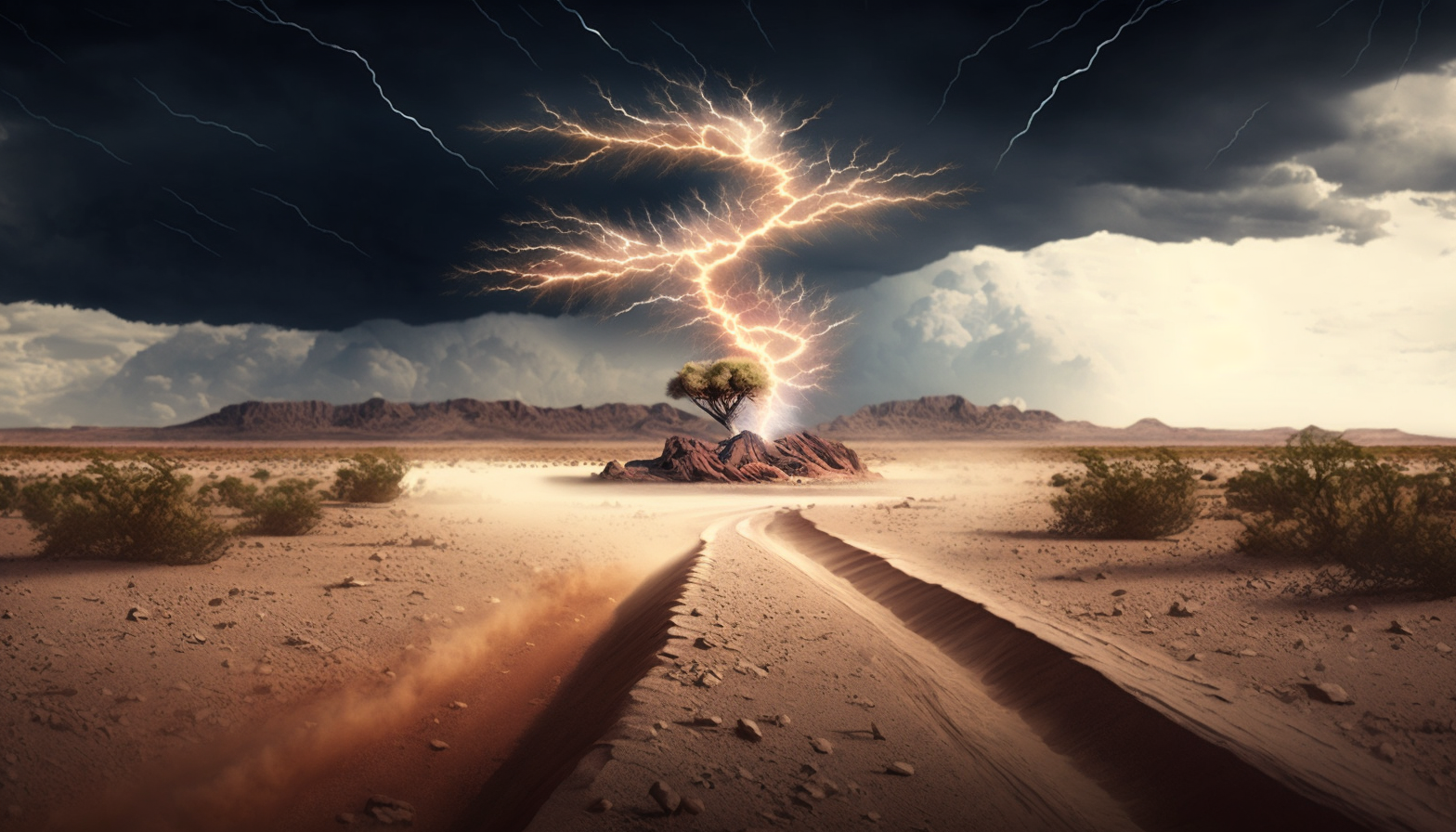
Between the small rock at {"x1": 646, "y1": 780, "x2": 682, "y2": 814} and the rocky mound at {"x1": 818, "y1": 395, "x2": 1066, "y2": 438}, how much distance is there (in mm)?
167179

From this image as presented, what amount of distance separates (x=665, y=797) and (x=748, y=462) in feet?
113

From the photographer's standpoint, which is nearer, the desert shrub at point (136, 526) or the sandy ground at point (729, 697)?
the sandy ground at point (729, 697)

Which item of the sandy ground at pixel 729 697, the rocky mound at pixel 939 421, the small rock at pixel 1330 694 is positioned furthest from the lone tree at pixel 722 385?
the rocky mound at pixel 939 421

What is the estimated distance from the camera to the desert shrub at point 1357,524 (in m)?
8.31

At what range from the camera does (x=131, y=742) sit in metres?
5.54

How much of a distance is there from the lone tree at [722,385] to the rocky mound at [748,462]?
752cm

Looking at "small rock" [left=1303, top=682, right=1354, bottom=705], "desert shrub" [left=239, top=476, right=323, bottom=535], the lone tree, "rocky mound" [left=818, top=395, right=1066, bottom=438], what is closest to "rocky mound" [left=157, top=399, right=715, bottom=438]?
"rocky mound" [left=818, top=395, right=1066, bottom=438]

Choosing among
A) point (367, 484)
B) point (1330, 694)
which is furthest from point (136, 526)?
point (1330, 694)

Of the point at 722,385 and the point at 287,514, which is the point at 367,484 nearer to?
the point at 287,514

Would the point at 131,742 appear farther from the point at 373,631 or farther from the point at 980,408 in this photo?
the point at 980,408

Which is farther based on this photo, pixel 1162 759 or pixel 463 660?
pixel 463 660

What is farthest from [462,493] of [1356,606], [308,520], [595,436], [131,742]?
[595,436]

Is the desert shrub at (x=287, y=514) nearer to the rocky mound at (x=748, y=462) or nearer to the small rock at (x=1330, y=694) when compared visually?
the small rock at (x=1330, y=694)

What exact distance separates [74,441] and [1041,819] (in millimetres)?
209140
